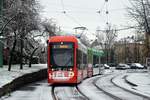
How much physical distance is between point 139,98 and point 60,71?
1064 centimetres

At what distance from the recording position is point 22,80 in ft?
109

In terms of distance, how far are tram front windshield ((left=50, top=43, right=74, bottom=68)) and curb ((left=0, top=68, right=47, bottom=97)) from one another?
8.39ft

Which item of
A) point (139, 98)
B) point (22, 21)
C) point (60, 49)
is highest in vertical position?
point (22, 21)

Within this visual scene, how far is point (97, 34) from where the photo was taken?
134 m

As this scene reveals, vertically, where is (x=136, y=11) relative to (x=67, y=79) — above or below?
above

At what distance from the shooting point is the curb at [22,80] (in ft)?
79.8

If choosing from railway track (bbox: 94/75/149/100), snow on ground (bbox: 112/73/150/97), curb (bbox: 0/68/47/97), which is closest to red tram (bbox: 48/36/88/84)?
curb (bbox: 0/68/47/97)

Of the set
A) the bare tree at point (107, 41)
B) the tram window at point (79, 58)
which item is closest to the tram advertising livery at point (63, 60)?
the tram window at point (79, 58)

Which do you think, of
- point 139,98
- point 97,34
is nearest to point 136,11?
point 139,98

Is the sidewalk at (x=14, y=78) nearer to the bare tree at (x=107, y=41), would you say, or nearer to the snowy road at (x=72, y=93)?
the snowy road at (x=72, y=93)

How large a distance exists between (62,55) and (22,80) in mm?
3397

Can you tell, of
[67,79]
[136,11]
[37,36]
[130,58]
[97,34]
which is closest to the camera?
[67,79]

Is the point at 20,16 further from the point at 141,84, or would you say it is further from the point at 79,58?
the point at 141,84

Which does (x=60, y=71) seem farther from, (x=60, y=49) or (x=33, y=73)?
(x=33, y=73)
